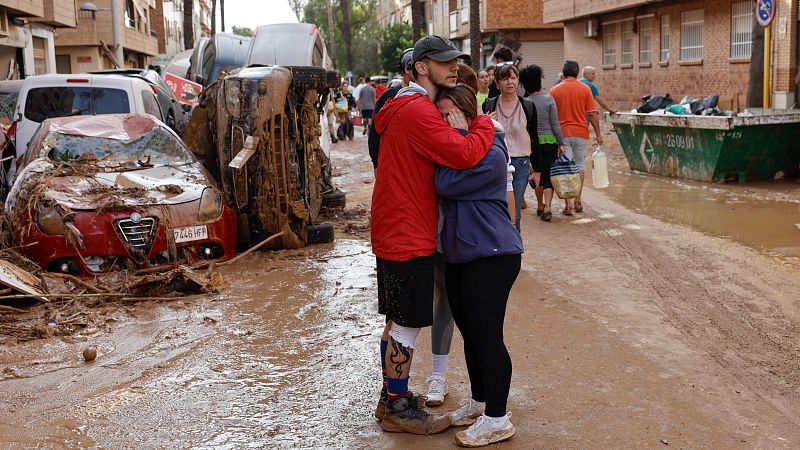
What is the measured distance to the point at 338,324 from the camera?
22.4ft

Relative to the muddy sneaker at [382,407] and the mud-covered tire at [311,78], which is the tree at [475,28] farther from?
the muddy sneaker at [382,407]

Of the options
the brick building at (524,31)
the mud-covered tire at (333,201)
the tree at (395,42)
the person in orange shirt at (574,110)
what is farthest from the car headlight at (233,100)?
the tree at (395,42)

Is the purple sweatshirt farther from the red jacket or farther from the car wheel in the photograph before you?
the car wheel

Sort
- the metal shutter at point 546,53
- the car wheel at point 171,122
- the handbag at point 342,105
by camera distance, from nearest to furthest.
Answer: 1. the car wheel at point 171,122
2. the handbag at point 342,105
3. the metal shutter at point 546,53

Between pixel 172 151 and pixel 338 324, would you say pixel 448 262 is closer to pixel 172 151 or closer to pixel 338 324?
pixel 338 324

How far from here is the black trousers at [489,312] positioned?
4289 millimetres

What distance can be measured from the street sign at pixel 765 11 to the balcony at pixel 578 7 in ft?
40.0

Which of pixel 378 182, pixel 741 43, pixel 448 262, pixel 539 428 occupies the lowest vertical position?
pixel 539 428

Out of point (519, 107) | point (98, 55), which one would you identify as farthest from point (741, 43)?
point (98, 55)

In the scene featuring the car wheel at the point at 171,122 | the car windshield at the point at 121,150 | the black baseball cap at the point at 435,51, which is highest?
the black baseball cap at the point at 435,51

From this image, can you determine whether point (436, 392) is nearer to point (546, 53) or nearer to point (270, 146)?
point (270, 146)

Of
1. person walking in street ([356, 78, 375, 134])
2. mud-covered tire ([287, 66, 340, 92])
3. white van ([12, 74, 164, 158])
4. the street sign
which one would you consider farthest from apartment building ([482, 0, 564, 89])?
mud-covered tire ([287, 66, 340, 92])

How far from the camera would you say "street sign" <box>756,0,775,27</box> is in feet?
47.5

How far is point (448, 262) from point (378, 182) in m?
0.51
